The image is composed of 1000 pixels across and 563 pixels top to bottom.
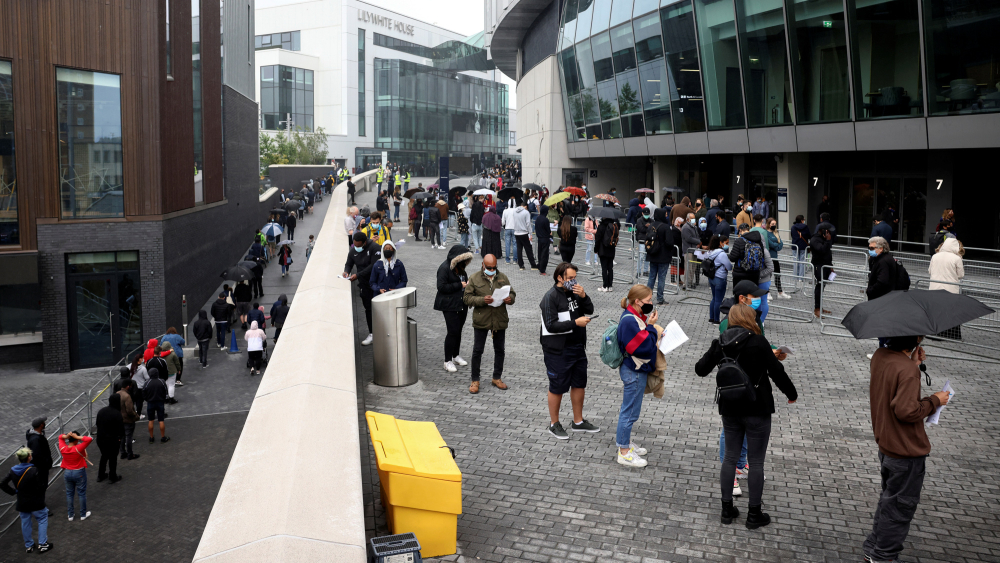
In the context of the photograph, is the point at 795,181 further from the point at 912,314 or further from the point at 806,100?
the point at 912,314

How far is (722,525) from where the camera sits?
6363 millimetres

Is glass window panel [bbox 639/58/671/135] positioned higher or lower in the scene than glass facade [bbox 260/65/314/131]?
lower

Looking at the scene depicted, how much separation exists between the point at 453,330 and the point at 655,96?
2470 centimetres

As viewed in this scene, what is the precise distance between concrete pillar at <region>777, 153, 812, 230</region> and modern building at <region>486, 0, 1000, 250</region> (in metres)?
0.05

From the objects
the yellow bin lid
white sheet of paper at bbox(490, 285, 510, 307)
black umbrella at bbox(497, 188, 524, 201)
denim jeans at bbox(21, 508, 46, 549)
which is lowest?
denim jeans at bbox(21, 508, 46, 549)

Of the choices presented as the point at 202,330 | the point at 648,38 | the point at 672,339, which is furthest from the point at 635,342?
the point at 648,38

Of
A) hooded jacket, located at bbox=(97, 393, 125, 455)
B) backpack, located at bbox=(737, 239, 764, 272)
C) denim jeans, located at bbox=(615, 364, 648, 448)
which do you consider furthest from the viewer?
backpack, located at bbox=(737, 239, 764, 272)

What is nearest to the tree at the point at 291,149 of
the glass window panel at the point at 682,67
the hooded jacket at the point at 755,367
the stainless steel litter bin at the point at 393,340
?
the glass window panel at the point at 682,67

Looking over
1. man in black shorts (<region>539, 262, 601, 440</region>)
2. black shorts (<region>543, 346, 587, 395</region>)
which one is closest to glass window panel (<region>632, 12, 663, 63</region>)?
man in black shorts (<region>539, 262, 601, 440</region>)

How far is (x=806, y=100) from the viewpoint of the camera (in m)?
24.7

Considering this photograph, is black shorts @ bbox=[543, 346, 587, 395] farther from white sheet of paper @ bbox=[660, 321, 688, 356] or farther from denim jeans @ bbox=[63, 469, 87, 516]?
denim jeans @ bbox=[63, 469, 87, 516]

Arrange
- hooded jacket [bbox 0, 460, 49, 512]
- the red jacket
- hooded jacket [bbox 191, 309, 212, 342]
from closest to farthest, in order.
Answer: hooded jacket [bbox 0, 460, 49, 512] → the red jacket → hooded jacket [bbox 191, 309, 212, 342]

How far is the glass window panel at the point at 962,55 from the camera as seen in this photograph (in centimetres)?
1934

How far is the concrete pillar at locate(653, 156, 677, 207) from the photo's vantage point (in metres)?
37.0
